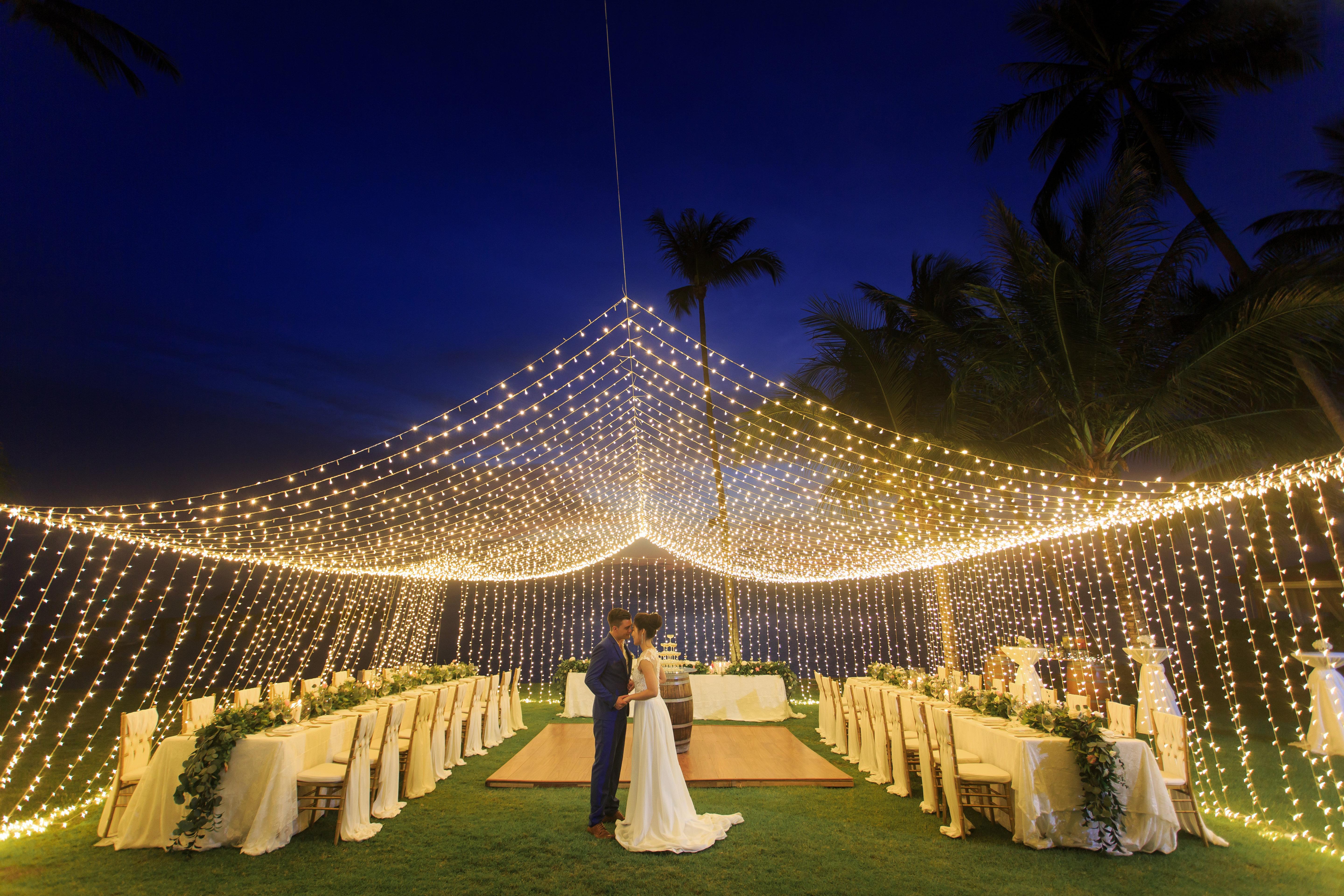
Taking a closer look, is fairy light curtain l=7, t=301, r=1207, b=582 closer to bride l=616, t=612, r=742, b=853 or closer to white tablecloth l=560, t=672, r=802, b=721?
white tablecloth l=560, t=672, r=802, b=721

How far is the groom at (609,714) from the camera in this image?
14.0 feet

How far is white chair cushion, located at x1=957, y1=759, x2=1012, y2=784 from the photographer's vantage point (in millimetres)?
4223

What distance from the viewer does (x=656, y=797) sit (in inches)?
160

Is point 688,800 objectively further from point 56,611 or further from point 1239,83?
point 56,611

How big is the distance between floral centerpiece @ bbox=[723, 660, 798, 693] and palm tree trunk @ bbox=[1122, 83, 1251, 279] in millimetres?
8350

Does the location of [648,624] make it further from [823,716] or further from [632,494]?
[632,494]

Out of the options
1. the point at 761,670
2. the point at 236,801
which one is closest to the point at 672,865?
the point at 236,801

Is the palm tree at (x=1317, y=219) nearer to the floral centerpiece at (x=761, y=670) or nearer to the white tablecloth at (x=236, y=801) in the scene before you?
the floral centerpiece at (x=761, y=670)

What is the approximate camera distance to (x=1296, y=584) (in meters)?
11.0

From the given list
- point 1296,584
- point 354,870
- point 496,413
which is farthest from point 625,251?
point 1296,584

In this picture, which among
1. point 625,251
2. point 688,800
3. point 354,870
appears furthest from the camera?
point 625,251

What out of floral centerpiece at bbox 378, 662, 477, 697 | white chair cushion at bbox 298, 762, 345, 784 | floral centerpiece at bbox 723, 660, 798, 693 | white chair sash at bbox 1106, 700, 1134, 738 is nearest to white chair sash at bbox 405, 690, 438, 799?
white chair cushion at bbox 298, 762, 345, 784

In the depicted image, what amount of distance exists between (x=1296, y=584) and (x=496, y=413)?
13.8m

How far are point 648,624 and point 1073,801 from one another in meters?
2.92
